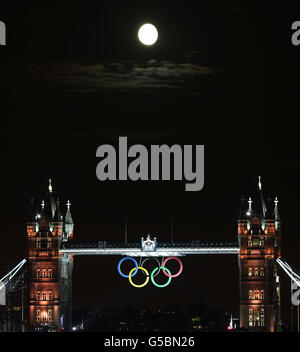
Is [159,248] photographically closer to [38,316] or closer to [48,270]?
[48,270]

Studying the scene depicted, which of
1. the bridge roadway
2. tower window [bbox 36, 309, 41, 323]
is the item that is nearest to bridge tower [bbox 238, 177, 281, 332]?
the bridge roadway

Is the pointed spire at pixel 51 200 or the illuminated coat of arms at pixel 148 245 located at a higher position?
the pointed spire at pixel 51 200

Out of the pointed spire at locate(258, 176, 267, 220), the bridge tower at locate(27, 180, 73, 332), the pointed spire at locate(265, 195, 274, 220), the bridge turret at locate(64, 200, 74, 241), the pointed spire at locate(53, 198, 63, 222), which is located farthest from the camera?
the bridge turret at locate(64, 200, 74, 241)

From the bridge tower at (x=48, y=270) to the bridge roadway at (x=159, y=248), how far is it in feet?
17.8

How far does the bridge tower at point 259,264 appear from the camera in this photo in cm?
16150

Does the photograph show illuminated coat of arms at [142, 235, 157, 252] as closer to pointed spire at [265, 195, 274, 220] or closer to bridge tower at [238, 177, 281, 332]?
bridge tower at [238, 177, 281, 332]

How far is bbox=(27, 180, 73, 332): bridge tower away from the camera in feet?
538

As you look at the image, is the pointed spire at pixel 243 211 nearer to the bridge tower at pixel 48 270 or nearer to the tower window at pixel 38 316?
the bridge tower at pixel 48 270

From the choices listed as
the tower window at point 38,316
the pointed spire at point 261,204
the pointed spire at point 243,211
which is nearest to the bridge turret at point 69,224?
the tower window at point 38,316

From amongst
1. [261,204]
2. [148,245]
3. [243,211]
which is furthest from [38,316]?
[261,204]

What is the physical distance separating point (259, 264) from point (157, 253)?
11735 millimetres

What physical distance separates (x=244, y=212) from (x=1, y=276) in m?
30.6
